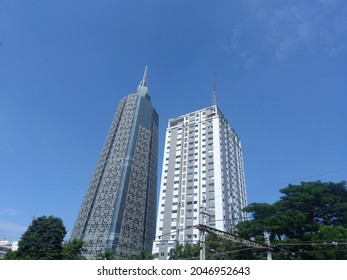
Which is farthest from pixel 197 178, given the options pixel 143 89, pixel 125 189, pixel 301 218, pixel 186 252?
pixel 143 89

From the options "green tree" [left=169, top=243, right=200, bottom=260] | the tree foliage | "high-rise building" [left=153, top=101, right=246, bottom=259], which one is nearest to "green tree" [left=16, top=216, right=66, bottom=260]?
the tree foliage

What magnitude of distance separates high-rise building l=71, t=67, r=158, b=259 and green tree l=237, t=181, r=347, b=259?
118ft

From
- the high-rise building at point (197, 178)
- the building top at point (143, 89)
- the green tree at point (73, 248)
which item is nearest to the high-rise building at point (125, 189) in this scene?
the building top at point (143, 89)

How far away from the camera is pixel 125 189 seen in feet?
244

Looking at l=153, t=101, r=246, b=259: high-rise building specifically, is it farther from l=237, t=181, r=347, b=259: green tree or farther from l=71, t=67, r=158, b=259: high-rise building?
l=237, t=181, r=347, b=259: green tree

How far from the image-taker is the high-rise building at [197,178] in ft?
210

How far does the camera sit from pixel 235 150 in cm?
8588

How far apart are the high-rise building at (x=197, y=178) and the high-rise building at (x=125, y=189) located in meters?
8.06

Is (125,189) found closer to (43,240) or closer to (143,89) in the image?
(43,240)

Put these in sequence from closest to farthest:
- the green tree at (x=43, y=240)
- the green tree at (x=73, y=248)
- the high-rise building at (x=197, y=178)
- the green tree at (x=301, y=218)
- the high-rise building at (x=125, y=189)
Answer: the green tree at (x=301, y=218) → the green tree at (x=43, y=240) → the green tree at (x=73, y=248) → the high-rise building at (x=197, y=178) → the high-rise building at (x=125, y=189)

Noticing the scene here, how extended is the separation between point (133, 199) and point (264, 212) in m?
41.3

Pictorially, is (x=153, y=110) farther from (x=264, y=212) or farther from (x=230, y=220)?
(x=264, y=212)

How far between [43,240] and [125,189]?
32.9m

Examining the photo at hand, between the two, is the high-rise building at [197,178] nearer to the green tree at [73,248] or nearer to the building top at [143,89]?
the building top at [143,89]
